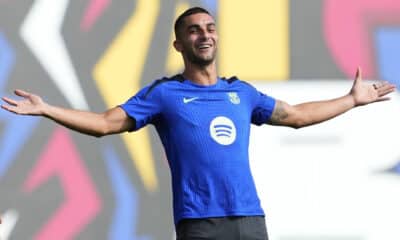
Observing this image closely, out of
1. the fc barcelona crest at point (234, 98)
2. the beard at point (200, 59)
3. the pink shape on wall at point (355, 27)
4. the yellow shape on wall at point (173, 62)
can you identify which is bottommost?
the fc barcelona crest at point (234, 98)

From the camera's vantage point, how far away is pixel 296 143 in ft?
17.0

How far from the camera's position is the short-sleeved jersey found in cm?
325

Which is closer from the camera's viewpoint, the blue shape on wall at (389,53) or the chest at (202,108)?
the chest at (202,108)

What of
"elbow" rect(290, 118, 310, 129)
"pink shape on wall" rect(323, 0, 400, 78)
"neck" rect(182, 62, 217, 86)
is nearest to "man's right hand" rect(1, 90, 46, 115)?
"neck" rect(182, 62, 217, 86)

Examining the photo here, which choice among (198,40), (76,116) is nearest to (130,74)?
(198,40)

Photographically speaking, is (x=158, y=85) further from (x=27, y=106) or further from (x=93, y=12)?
(x=93, y=12)

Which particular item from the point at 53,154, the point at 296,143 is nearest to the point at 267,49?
the point at 296,143

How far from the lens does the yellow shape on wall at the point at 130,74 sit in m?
5.00

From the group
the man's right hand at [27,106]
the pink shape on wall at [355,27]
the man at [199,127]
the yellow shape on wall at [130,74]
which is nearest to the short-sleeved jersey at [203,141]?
the man at [199,127]

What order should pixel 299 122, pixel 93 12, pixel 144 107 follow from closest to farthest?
1. pixel 144 107
2. pixel 299 122
3. pixel 93 12

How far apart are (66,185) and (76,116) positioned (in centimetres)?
170

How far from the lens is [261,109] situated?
11.7ft

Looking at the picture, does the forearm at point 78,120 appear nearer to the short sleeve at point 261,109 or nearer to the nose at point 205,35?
the nose at point 205,35

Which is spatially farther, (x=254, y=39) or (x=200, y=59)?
(x=254, y=39)
